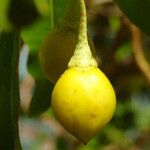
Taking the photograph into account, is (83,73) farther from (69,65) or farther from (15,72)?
(15,72)

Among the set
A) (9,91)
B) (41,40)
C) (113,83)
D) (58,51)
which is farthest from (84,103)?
(113,83)

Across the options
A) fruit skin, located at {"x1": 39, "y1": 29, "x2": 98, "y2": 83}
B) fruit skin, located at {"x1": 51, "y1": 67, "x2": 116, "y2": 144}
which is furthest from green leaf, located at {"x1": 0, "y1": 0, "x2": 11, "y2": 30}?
fruit skin, located at {"x1": 51, "y1": 67, "x2": 116, "y2": 144}

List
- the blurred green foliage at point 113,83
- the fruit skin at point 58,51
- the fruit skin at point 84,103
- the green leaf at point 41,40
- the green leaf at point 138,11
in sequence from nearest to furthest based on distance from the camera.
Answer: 1. the fruit skin at point 84,103
2. the fruit skin at point 58,51
3. the green leaf at point 138,11
4. the green leaf at point 41,40
5. the blurred green foliage at point 113,83

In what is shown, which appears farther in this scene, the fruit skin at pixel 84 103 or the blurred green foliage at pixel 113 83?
the blurred green foliage at pixel 113 83

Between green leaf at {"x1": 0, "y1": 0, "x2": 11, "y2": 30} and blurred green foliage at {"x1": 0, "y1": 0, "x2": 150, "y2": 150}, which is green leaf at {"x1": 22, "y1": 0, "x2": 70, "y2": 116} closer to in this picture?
blurred green foliage at {"x1": 0, "y1": 0, "x2": 150, "y2": 150}

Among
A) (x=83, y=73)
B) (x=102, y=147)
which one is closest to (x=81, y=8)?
(x=83, y=73)

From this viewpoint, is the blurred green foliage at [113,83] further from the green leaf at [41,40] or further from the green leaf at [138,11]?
the green leaf at [138,11]

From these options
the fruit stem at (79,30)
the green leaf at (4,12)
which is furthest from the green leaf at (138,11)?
the green leaf at (4,12)
